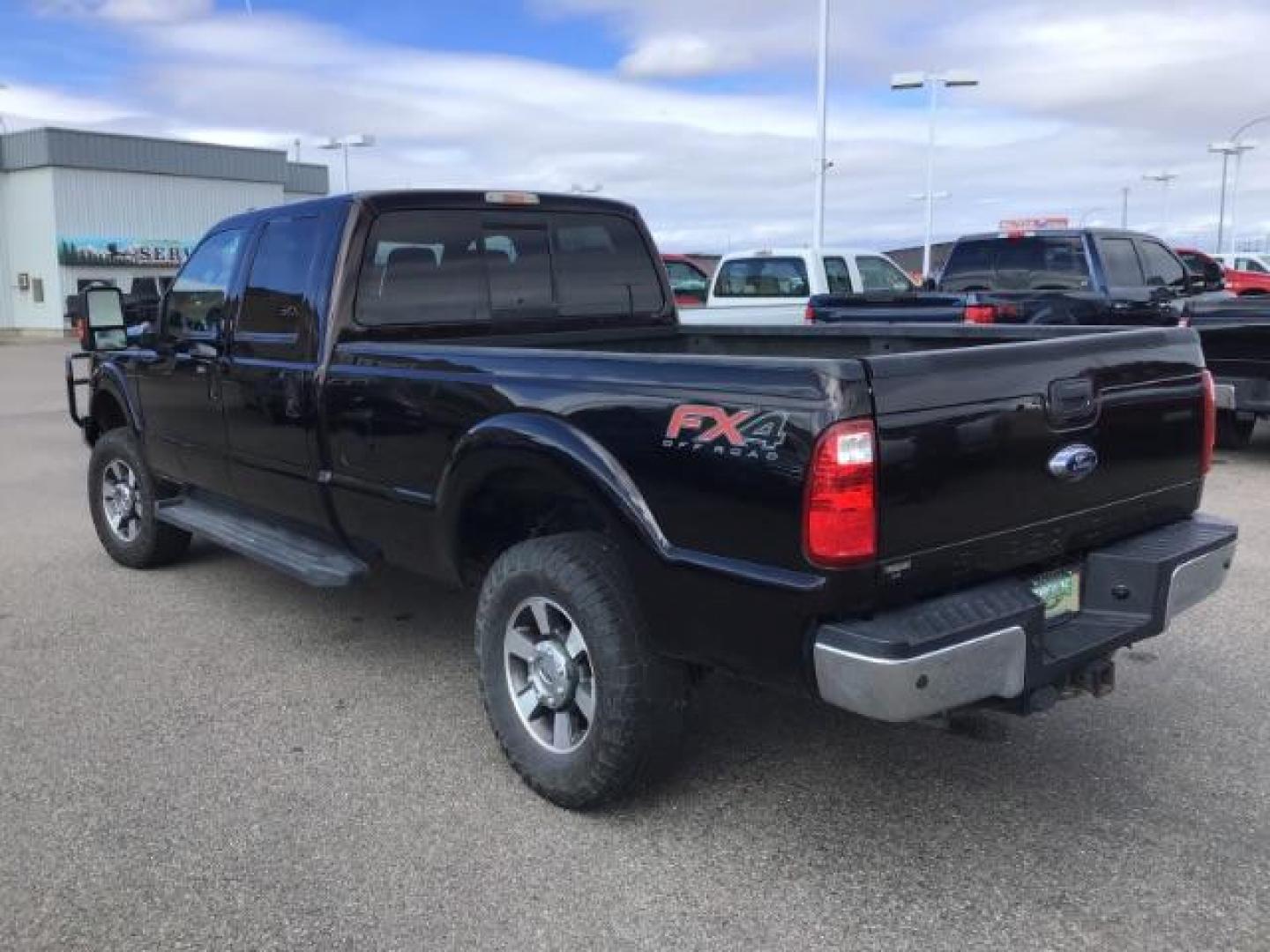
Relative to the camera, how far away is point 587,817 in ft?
11.4

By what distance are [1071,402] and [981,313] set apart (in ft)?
25.4

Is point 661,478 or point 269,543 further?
point 269,543

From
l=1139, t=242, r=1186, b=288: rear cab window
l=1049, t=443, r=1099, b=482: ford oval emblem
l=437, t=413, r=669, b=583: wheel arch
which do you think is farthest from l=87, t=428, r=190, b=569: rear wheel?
l=1139, t=242, r=1186, b=288: rear cab window

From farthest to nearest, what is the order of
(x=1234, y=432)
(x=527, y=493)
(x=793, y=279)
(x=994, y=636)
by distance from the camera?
(x=793, y=279), (x=1234, y=432), (x=527, y=493), (x=994, y=636)

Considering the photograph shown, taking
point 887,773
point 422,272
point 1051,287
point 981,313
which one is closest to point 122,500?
point 422,272

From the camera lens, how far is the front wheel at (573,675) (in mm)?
3254

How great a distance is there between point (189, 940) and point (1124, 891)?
2.40 metres

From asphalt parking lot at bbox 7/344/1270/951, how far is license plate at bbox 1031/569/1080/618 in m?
0.40

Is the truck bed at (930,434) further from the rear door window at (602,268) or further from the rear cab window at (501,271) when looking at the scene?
the rear door window at (602,268)

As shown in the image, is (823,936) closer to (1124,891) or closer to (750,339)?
(1124,891)

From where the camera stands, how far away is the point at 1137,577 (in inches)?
131

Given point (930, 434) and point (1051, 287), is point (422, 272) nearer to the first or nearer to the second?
point (930, 434)

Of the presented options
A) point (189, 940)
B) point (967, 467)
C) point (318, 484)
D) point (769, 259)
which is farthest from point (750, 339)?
point (769, 259)

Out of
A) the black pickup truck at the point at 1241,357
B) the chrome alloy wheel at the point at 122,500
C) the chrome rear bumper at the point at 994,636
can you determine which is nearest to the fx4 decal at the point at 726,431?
the chrome rear bumper at the point at 994,636
